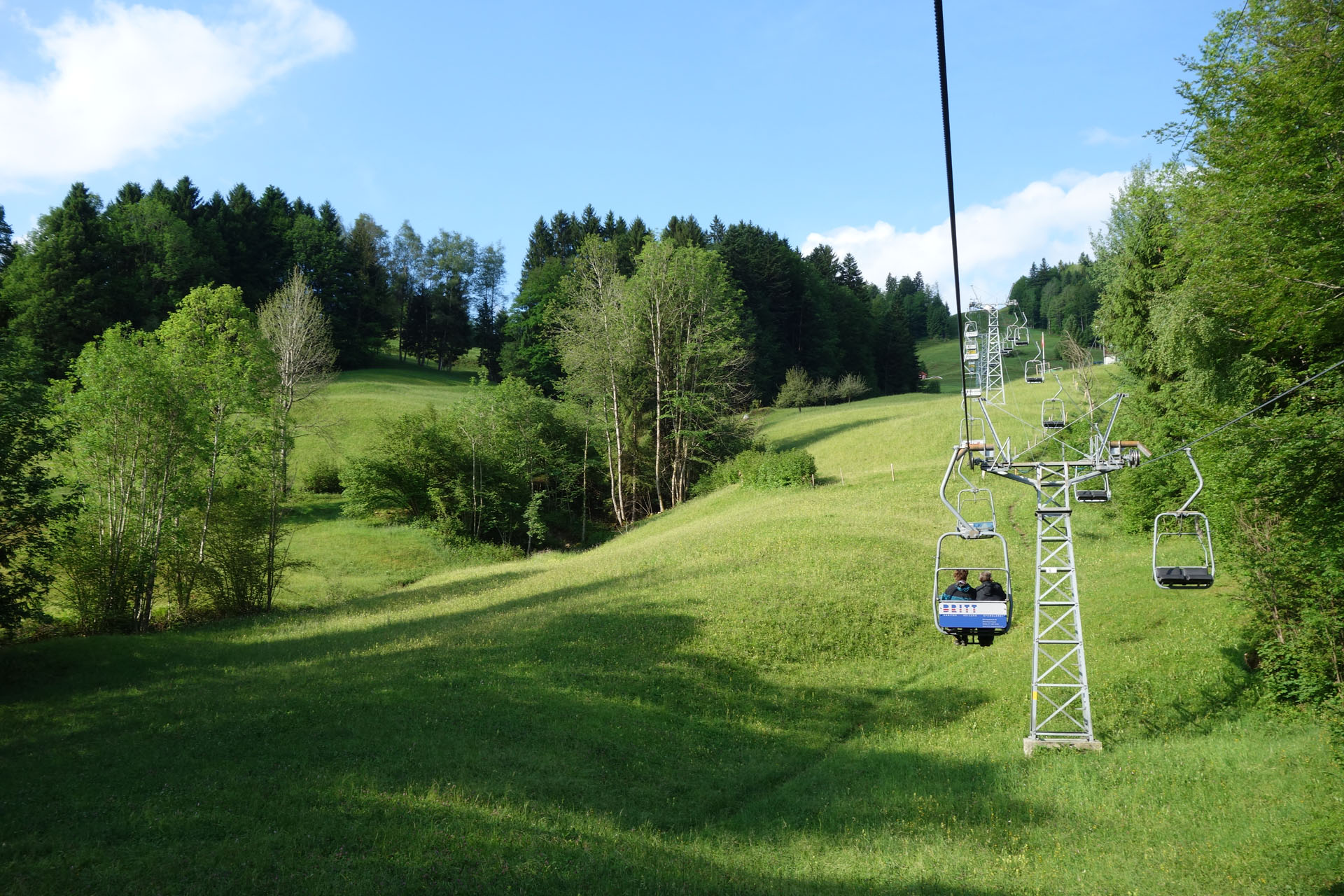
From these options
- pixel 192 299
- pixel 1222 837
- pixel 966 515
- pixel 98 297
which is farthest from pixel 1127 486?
pixel 98 297

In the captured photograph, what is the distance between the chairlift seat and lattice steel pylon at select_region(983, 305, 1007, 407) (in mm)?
5275

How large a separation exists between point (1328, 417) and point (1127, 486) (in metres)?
24.3

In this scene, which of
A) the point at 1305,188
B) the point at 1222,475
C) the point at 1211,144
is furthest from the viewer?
the point at 1211,144

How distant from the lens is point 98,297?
74062 mm

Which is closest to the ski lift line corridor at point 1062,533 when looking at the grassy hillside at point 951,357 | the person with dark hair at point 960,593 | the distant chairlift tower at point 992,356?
the person with dark hair at point 960,593

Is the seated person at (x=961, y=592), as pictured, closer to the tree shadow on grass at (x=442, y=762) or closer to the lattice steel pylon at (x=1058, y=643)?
the lattice steel pylon at (x=1058, y=643)

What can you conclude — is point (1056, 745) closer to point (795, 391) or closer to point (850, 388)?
point (795, 391)

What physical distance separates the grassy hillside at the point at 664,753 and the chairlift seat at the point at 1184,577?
3816mm

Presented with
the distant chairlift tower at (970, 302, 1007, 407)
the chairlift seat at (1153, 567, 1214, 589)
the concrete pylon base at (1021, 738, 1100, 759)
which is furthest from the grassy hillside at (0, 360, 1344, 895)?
the distant chairlift tower at (970, 302, 1007, 407)

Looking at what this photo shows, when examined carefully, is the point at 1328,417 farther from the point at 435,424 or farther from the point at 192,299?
the point at 192,299

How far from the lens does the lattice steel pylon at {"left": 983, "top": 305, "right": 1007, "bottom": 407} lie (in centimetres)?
1959

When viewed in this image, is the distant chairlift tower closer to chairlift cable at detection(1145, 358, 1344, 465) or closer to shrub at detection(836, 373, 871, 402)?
chairlift cable at detection(1145, 358, 1344, 465)

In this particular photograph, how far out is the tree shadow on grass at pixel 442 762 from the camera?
1178cm

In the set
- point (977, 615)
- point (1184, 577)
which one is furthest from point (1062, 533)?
point (977, 615)
